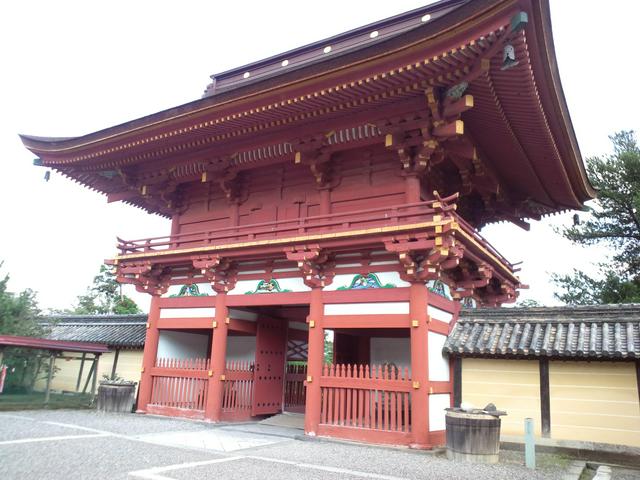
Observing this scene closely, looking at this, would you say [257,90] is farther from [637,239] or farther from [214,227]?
[637,239]

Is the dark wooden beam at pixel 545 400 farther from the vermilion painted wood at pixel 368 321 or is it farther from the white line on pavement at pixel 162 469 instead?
the white line on pavement at pixel 162 469

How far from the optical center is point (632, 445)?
871 centimetres

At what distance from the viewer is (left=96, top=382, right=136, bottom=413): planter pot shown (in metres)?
13.0

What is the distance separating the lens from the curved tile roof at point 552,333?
9.10 m

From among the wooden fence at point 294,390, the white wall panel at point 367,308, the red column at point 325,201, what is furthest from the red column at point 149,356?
the red column at point 325,201

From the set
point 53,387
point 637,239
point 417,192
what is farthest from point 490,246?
point 53,387

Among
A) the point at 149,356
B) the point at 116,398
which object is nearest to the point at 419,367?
the point at 149,356

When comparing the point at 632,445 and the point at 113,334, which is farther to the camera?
the point at 113,334

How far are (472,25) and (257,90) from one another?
4.46 meters

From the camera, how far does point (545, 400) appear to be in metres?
9.54

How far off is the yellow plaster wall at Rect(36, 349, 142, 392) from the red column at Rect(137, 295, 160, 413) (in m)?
2.33

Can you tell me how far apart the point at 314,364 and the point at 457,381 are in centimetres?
326

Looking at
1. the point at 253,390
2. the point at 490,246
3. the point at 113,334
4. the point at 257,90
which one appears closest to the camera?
the point at 257,90

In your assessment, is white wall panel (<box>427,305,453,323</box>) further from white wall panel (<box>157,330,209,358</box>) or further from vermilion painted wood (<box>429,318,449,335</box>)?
white wall panel (<box>157,330,209,358</box>)
